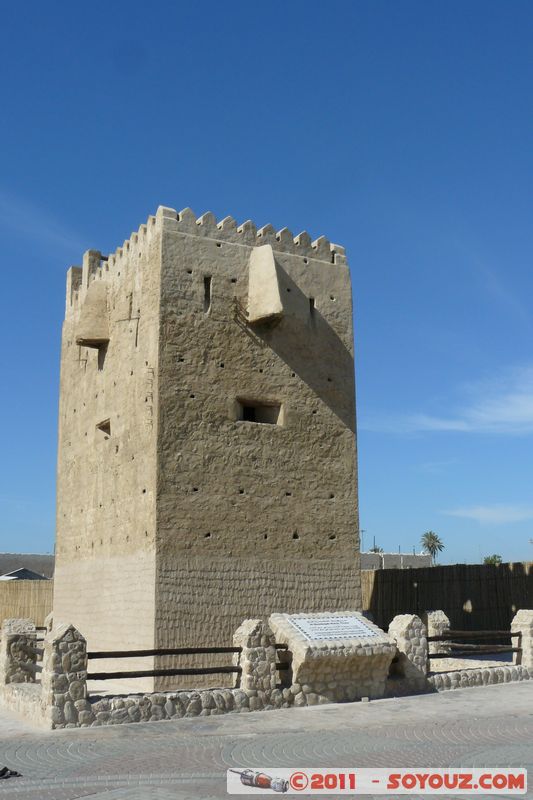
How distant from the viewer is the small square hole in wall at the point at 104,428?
15.7 m

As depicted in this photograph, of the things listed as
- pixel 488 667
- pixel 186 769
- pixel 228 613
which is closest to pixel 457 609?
pixel 488 667

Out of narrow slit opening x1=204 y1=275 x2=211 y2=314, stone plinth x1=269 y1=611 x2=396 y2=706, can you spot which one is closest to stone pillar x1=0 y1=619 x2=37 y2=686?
stone plinth x1=269 y1=611 x2=396 y2=706

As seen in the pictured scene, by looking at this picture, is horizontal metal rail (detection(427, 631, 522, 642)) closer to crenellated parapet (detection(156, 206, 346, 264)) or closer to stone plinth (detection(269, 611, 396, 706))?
stone plinth (detection(269, 611, 396, 706))

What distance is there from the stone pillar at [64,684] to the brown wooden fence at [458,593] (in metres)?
11.3

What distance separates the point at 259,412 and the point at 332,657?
5.34m

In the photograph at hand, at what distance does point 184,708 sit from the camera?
10.3 meters

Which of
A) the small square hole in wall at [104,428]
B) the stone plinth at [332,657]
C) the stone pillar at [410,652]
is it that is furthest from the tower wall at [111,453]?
the stone pillar at [410,652]

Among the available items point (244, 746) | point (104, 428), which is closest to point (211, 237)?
point (104, 428)

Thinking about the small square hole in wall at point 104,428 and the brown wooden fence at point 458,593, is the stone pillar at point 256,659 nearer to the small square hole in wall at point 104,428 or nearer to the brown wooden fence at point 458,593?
the small square hole in wall at point 104,428

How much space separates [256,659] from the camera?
1086cm

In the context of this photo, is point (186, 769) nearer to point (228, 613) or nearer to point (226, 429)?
point (228, 613)

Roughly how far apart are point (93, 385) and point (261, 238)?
439cm

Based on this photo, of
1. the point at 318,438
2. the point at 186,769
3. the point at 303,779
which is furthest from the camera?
the point at 318,438

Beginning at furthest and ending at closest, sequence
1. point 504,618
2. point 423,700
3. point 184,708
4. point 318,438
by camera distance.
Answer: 1. point 504,618
2. point 318,438
3. point 423,700
4. point 184,708
